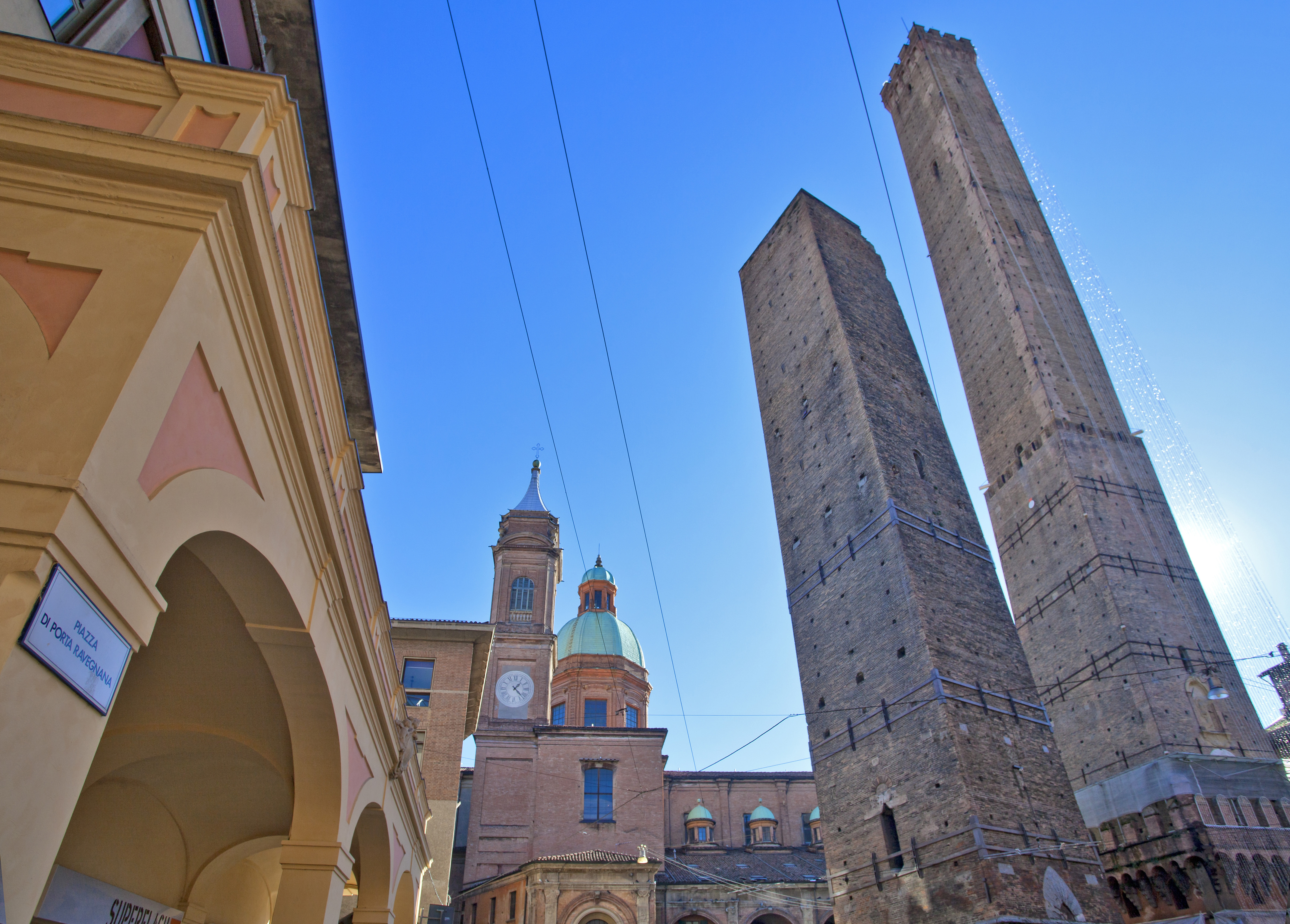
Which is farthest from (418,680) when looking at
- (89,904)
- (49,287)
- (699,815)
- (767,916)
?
(49,287)

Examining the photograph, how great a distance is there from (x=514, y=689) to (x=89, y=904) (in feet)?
81.6

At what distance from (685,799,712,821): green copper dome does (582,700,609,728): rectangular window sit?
6060 millimetres

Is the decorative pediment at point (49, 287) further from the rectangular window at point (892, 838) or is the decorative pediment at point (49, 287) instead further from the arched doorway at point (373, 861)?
the rectangular window at point (892, 838)

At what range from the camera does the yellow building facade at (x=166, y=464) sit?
2.48m

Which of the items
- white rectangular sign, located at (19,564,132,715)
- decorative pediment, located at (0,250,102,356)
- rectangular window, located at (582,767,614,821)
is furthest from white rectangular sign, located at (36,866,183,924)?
rectangular window, located at (582,767,614,821)

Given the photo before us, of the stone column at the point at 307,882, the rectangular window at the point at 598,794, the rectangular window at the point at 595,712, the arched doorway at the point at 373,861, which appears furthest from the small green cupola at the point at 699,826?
the stone column at the point at 307,882

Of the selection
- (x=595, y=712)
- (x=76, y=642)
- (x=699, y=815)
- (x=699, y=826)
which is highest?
(x=595, y=712)

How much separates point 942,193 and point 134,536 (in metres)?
32.9

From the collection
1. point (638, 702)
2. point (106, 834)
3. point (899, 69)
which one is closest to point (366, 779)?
point (106, 834)

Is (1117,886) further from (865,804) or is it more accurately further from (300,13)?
(300,13)

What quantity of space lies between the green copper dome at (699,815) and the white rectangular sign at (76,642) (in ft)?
107

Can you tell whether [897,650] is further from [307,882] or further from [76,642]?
[76,642]

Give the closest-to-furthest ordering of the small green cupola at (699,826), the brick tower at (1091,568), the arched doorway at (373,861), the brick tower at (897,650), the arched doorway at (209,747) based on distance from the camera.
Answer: the arched doorway at (209,747) < the arched doorway at (373,861) < the brick tower at (897,650) < the brick tower at (1091,568) < the small green cupola at (699,826)

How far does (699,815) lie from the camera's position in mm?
32250
